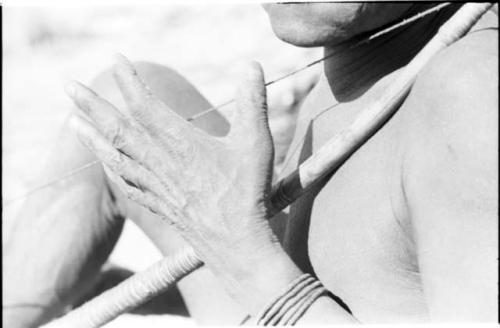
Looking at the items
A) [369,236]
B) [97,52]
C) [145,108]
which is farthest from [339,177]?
[97,52]

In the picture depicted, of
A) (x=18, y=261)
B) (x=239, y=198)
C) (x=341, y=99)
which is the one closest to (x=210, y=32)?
(x=18, y=261)

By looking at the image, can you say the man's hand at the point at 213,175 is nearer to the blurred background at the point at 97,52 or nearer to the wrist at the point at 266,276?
the wrist at the point at 266,276

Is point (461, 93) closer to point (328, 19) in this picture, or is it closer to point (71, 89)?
point (328, 19)

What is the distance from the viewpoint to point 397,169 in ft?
2.96

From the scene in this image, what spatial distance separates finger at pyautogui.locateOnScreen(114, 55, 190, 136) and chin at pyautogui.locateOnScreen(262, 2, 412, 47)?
14 cm

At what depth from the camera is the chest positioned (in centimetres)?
92

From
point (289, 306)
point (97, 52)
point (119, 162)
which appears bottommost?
point (97, 52)

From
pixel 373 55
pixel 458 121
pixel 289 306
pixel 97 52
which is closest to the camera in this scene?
pixel 458 121

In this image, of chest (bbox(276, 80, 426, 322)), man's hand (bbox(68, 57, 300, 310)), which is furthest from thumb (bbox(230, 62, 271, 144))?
chest (bbox(276, 80, 426, 322))

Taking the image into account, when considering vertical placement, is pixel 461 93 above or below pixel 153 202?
above

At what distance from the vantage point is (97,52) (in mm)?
2916

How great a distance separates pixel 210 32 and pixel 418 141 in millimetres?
2022

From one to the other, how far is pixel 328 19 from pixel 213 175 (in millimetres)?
186

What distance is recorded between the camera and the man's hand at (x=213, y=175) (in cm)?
93
